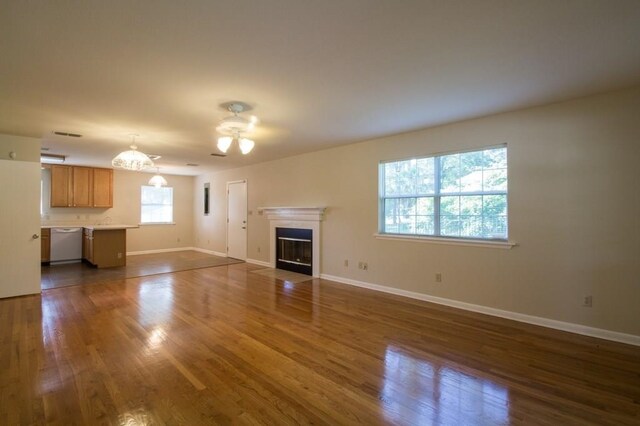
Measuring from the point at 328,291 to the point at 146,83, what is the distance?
374cm

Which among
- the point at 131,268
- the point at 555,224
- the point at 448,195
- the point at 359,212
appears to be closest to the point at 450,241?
the point at 448,195

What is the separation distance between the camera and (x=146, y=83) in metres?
2.89

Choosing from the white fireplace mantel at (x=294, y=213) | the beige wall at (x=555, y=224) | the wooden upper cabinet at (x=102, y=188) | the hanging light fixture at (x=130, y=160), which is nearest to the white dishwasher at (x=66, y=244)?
the wooden upper cabinet at (x=102, y=188)

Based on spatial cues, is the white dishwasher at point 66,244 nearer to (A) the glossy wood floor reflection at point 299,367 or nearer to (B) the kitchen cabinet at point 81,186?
(B) the kitchen cabinet at point 81,186

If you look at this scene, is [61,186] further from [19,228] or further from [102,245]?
[19,228]

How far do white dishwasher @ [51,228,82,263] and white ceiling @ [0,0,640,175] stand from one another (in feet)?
14.0

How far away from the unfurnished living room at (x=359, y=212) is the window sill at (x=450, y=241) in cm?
2

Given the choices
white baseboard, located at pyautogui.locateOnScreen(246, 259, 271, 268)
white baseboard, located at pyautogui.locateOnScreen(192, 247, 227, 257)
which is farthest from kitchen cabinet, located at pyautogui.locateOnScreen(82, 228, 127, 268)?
white baseboard, located at pyautogui.locateOnScreen(246, 259, 271, 268)

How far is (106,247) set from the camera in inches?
274

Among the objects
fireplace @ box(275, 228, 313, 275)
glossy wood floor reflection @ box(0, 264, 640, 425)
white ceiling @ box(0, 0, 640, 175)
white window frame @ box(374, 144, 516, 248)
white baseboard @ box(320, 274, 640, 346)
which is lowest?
glossy wood floor reflection @ box(0, 264, 640, 425)

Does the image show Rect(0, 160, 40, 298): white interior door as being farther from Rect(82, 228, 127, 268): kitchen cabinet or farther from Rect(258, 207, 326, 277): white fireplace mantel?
Rect(258, 207, 326, 277): white fireplace mantel

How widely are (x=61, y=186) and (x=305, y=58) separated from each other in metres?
8.20

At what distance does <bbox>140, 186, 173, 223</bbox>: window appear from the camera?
30.1 ft

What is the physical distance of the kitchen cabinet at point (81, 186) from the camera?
24.7 ft
